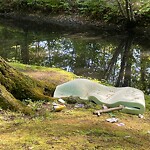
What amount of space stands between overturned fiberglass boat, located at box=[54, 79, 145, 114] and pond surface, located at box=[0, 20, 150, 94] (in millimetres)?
4641

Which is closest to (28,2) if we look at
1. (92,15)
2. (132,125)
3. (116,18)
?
(92,15)

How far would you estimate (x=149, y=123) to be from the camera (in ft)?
19.4

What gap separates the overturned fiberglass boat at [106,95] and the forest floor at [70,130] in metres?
0.26

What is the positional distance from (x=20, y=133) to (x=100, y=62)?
37.2 ft

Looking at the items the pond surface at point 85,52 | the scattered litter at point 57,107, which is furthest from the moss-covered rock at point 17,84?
the pond surface at point 85,52

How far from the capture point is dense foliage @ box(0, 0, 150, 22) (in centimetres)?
2338

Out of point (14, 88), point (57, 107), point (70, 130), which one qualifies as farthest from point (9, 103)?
point (70, 130)

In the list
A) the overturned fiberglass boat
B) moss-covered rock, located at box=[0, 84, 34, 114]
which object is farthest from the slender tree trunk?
moss-covered rock, located at box=[0, 84, 34, 114]

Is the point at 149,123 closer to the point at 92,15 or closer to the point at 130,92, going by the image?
the point at 130,92

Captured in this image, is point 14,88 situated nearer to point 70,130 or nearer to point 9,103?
point 9,103

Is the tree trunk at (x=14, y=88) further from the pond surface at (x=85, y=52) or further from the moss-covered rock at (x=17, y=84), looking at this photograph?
the pond surface at (x=85, y=52)

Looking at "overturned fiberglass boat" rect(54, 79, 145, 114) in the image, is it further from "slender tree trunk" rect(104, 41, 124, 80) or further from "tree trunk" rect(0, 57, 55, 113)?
"slender tree trunk" rect(104, 41, 124, 80)

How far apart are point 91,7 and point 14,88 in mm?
21153

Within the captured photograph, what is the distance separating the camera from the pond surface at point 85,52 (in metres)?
13.4
